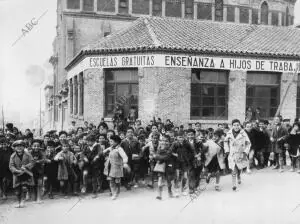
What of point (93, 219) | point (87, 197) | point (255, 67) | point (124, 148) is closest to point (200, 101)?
point (255, 67)

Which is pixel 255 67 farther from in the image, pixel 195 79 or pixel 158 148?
pixel 158 148

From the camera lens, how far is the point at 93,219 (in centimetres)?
738

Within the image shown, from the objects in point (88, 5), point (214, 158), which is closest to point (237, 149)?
point (214, 158)

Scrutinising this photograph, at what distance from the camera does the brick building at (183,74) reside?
57.9ft

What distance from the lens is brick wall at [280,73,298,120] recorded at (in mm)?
19453

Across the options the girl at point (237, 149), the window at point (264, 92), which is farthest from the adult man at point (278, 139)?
the window at point (264, 92)

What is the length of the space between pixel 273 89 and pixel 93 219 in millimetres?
14764

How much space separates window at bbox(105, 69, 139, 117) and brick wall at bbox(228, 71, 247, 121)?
15.5 feet

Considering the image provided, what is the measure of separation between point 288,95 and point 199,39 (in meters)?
5.48

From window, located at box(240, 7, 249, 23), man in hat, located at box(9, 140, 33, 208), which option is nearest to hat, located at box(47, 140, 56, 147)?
man in hat, located at box(9, 140, 33, 208)

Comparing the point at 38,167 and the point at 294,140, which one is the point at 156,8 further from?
the point at 38,167

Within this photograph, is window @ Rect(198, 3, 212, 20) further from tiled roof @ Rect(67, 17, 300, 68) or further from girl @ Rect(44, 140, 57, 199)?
girl @ Rect(44, 140, 57, 199)

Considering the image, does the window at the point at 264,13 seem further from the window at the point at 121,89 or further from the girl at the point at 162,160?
the girl at the point at 162,160

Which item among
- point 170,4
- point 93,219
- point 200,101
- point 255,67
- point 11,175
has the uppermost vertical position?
point 170,4
